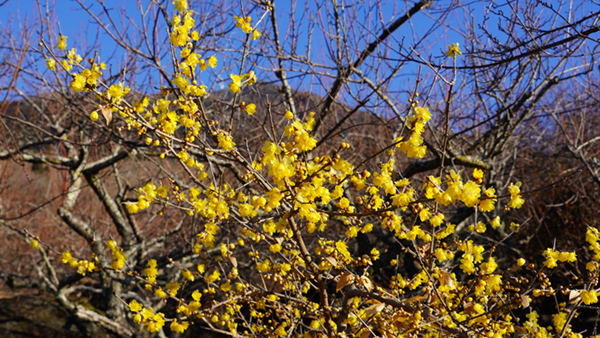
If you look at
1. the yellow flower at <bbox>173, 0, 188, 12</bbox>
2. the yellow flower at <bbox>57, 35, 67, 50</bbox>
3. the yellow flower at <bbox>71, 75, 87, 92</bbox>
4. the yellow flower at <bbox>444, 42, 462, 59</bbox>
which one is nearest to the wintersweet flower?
the yellow flower at <bbox>444, 42, 462, 59</bbox>

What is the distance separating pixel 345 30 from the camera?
14.1 ft

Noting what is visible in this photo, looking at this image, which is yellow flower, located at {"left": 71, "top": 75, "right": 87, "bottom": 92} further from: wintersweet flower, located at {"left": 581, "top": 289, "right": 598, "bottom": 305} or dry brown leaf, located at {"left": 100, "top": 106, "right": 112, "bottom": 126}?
wintersweet flower, located at {"left": 581, "top": 289, "right": 598, "bottom": 305}

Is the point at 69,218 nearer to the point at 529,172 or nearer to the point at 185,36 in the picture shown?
the point at 185,36

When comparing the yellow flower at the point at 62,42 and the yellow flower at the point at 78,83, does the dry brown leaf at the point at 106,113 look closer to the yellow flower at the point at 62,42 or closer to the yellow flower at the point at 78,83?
the yellow flower at the point at 78,83

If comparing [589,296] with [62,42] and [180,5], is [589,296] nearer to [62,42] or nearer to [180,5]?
[180,5]

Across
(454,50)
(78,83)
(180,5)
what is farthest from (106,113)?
(454,50)

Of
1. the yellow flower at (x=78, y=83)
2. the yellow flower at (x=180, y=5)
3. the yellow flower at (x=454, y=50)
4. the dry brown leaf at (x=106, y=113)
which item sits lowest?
the dry brown leaf at (x=106, y=113)

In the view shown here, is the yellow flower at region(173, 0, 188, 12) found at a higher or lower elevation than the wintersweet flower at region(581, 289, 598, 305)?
higher

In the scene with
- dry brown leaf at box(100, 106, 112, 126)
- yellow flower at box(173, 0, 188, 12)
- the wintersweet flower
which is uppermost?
yellow flower at box(173, 0, 188, 12)

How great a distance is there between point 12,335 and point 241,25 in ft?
21.9

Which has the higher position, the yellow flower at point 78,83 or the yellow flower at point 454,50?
the yellow flower at point 78,83

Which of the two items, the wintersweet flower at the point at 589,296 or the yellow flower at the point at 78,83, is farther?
the wintersweet flower at the point at 589,296

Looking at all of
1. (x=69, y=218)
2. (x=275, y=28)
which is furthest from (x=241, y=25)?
(x=69, y=218)

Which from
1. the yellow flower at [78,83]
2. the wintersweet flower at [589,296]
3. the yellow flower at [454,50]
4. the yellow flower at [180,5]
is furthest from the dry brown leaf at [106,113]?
the wintersweet flower at [589,296]
